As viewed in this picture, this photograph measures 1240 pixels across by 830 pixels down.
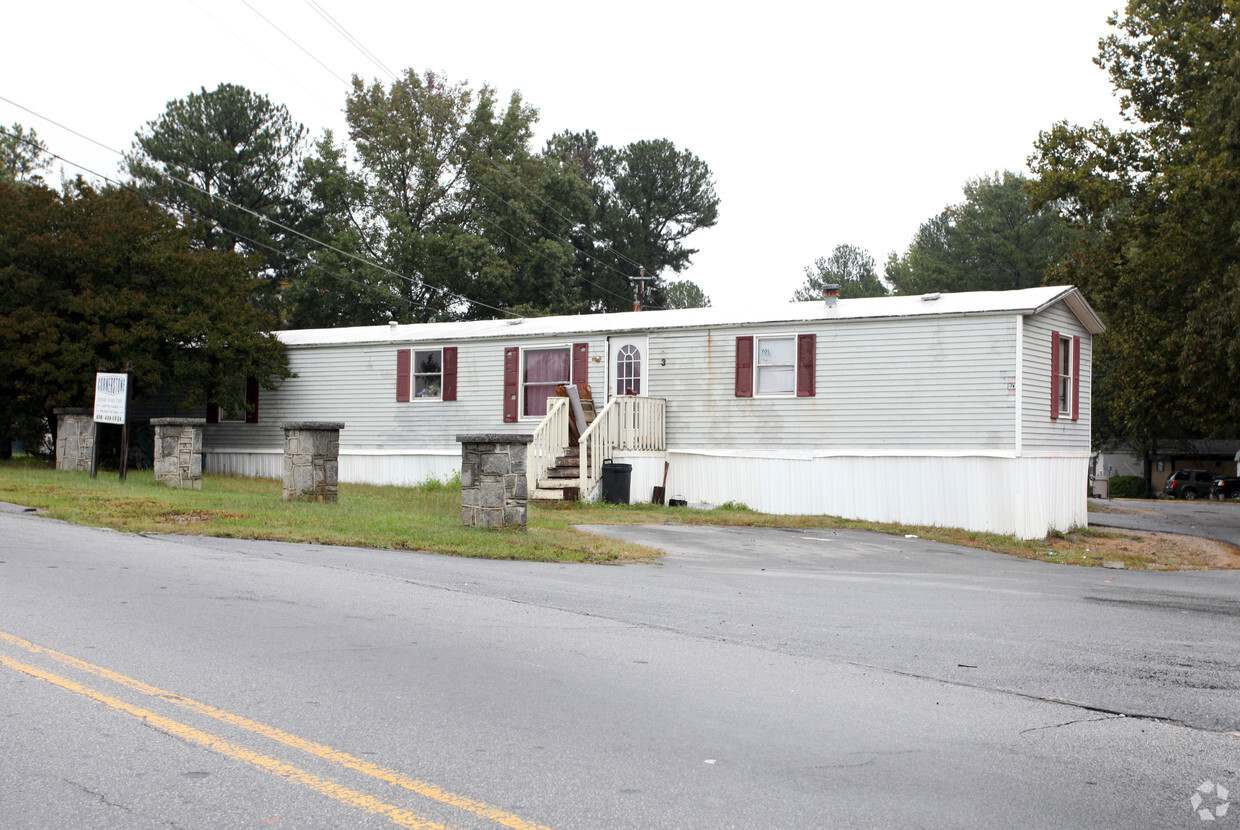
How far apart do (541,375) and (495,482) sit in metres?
9.92

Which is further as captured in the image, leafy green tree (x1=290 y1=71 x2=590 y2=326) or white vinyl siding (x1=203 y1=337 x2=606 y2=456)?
leafy green tree (x1=290 y1=71 x2=590 y2=326)

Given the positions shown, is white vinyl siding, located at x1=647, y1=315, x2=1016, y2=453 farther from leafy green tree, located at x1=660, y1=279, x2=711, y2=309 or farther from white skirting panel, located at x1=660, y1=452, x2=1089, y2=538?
leafy green tree, located at x1=660, y1=279, x2=711, y2=309

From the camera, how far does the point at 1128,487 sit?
186 feet

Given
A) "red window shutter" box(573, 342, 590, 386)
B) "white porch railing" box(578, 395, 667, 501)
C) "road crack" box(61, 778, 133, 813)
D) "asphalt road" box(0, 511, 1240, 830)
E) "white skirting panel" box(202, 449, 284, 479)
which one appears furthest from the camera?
"white skirting panel" box(202, 449, 284, 479)


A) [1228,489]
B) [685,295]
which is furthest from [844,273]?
[1228,489]

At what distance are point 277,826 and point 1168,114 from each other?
29153 mm

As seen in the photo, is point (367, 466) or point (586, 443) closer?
point (586, 443)

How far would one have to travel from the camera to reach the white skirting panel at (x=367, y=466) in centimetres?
2455

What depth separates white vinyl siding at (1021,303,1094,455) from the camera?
19.1 m

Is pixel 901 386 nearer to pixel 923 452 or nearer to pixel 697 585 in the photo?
pixel 923 452

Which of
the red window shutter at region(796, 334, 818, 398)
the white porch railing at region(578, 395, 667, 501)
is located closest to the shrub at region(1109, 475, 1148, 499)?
the red window shutter at region(796, 334, 818, 398)

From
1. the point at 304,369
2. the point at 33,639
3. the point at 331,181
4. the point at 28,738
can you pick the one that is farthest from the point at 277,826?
the point at 331,181

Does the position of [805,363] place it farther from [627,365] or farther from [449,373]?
[449,373]

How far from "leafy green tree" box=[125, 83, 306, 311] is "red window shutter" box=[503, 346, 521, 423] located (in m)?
26.3
